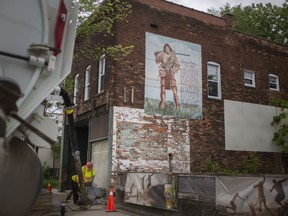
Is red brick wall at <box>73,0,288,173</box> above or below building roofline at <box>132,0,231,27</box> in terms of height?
below

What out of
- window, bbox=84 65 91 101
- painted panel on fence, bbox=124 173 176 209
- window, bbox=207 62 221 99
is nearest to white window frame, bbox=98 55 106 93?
window, bbox=84 65 91 101

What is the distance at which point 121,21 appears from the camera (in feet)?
49.6

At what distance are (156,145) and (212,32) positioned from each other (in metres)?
6.73

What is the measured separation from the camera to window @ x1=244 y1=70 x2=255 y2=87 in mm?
18719

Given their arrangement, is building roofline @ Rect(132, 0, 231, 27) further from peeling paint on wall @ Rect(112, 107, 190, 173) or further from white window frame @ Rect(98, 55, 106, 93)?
peeling paint on wall @ Rect(112, 107, 190, 173)

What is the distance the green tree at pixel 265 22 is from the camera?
3026 cm

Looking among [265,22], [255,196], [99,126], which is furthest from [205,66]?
[265,22]

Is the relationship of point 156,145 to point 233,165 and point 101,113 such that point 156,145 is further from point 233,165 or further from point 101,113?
point 233,165

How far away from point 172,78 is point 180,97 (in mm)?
934

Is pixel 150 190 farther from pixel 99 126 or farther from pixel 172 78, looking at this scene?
pixel 172 78

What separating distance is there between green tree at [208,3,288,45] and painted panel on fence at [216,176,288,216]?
2433 cm

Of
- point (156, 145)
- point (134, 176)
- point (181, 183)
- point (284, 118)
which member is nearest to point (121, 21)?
point (156, 145)

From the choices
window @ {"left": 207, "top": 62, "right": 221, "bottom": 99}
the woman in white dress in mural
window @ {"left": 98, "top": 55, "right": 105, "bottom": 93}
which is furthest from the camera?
window @ {"left": 207, "top": 62, "right": 221, "bottom": 99}

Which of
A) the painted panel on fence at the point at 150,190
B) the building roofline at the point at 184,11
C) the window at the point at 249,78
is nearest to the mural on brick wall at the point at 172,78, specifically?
the building roofline at the point at 184,11
